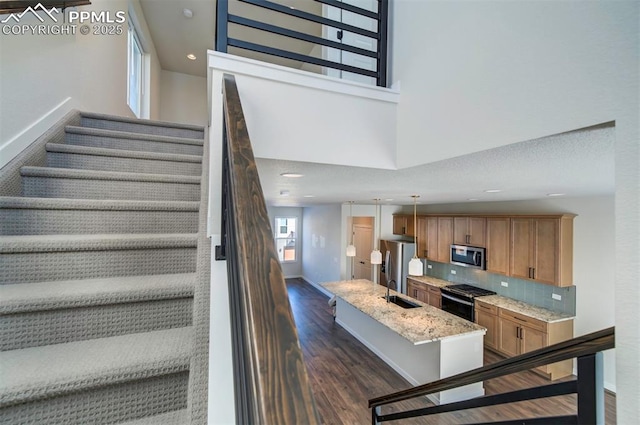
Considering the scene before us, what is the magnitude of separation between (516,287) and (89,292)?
18.9ft

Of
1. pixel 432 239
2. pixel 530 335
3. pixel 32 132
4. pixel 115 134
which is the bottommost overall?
pixel 530 335

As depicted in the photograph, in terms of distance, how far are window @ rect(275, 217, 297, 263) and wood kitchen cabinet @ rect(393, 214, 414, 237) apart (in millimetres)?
3879

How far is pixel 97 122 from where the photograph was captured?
2.27 m

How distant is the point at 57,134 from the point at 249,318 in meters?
2.31

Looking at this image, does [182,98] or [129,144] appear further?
[182,98]

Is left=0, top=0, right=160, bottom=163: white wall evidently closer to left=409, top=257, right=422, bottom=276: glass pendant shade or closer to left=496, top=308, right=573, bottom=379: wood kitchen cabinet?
left=409, top=257, right=422, bottom=276: glass pendant shade

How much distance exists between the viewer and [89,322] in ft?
3.72

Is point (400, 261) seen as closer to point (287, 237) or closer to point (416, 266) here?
point (416, 266)

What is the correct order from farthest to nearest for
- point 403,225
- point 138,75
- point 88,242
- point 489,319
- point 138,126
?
point 403,225, point 489,319, point 138,75, point 138,126, point 88,242

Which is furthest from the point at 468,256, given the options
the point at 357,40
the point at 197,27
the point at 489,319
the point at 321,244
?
the point at 197,27

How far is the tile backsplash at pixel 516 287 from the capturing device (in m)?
4.11

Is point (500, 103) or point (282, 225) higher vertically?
point (500, 103)

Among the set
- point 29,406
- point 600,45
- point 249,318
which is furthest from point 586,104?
point 29,406

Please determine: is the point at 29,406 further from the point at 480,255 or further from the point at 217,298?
the point at 480,255
